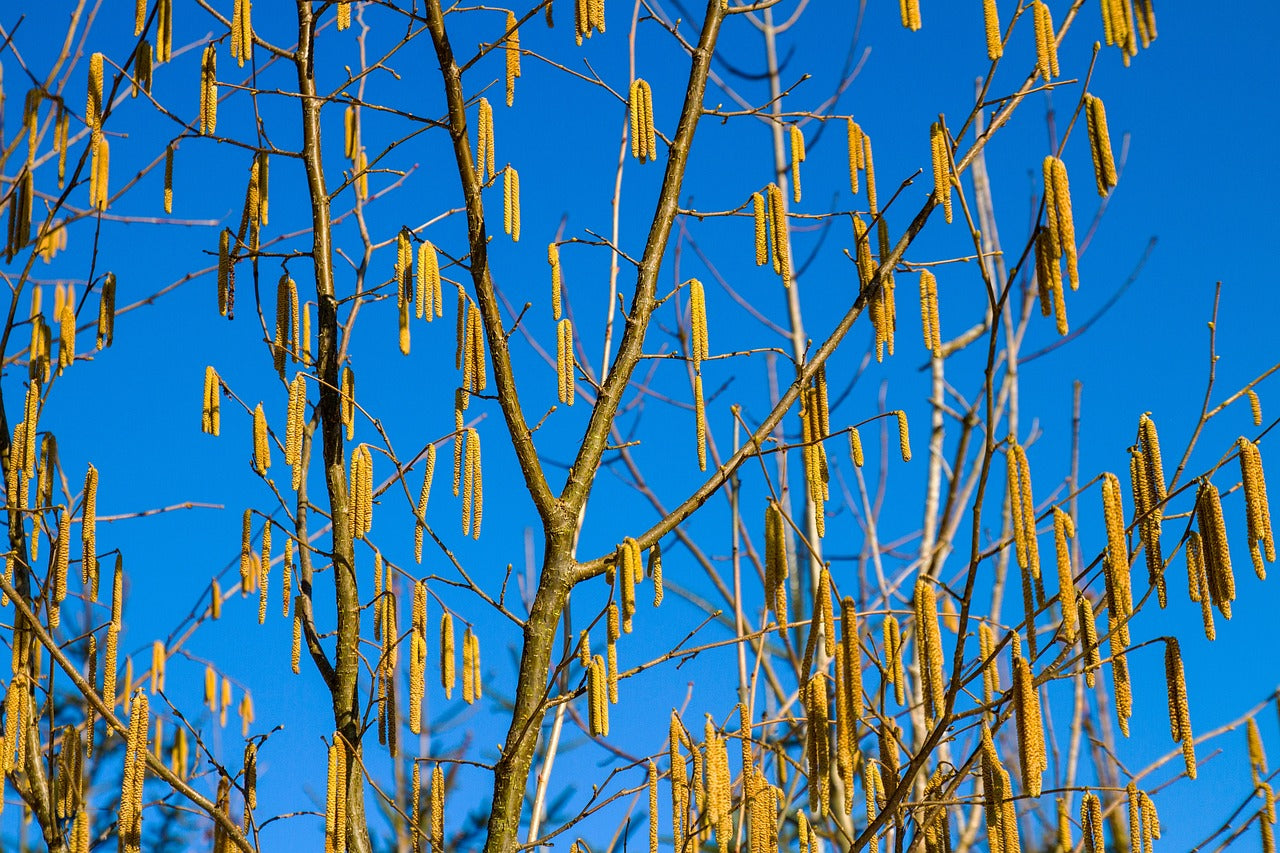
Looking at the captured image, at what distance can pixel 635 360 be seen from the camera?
114 inches

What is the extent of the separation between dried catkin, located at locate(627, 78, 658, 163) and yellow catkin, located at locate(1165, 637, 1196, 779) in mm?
1394

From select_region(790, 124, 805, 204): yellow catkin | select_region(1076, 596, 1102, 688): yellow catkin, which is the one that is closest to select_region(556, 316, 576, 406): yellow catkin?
select_region(790, 124, 805, 204): yellow catkin

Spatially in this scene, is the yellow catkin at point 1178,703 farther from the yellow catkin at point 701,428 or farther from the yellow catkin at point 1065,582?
the yellow catkin at point 701,428

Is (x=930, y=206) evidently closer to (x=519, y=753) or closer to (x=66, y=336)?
(x=519, y=753)

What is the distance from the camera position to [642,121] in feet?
9.48

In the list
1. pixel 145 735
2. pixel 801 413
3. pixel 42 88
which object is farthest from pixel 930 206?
pixel 42 88

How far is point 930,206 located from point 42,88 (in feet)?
→ 7.43

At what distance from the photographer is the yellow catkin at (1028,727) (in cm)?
194

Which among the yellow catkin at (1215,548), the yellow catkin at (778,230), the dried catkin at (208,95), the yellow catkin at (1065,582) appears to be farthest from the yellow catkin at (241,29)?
the yellow catkin at (1215,548)

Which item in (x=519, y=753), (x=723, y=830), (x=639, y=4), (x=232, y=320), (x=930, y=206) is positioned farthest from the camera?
(x=639, y=4)

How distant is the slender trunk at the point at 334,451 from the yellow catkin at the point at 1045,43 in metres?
1.54

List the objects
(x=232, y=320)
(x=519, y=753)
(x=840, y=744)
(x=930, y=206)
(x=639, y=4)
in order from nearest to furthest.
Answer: (x=840, y=744)
(x=519, y=753)
(x=930, y=206)
(x=232, y=320)
(x=639, y=4)

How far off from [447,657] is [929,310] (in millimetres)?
1171

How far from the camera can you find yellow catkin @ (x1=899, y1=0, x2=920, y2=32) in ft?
9.02
